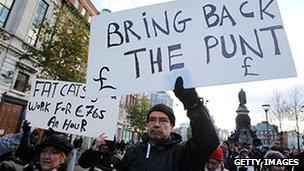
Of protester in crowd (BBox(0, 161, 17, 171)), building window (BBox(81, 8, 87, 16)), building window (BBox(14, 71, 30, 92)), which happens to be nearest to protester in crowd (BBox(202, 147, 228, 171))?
protester in crowd (BBox(0, 161, 17, 171))

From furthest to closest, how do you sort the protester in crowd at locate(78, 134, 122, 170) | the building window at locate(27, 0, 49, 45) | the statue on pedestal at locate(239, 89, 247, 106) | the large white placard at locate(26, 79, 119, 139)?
the statue on pedestal at locate(239, 89, 247, 106) → the building window at locate(27, 0, 49, 45) → the large white placard at locate(26, 79, 119, 139) → the protester in crowd at locate(78, 134, 122, 170)

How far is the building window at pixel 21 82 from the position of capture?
18987mm

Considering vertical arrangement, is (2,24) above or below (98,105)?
above

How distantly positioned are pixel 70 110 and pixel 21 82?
16.3 meters

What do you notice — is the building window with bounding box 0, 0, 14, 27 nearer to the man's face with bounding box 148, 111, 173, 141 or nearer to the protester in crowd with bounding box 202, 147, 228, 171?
the protester in crowd with bounding box 202, 147, 228, 171

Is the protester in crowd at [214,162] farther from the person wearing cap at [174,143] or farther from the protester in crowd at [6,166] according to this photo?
the protester in crowd at [6,166]

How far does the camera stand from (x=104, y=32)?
292 centimetres

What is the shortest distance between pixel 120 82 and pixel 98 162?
192 cm

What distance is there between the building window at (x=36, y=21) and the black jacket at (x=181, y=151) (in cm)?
1906

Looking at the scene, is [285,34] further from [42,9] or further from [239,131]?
[239,131]

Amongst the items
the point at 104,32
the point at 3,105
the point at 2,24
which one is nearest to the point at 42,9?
the point at 2,24

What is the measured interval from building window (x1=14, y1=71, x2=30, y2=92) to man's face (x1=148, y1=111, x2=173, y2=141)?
59.0ft

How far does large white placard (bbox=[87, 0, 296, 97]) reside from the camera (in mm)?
2230

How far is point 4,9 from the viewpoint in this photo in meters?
17.9
